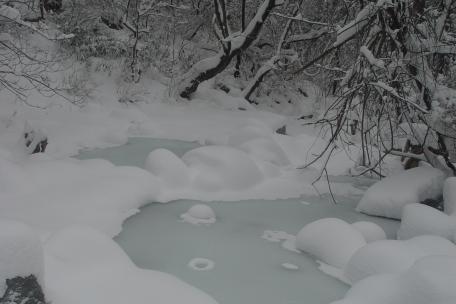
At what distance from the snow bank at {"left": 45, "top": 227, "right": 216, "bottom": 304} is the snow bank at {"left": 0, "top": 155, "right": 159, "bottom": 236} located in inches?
37.5

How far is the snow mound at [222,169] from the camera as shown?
6.72 metres

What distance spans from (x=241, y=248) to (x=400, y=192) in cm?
252

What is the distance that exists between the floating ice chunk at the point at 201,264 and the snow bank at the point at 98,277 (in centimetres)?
56

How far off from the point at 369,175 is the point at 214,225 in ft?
12.7

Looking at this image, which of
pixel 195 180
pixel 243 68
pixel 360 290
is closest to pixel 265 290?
pixel 360 290

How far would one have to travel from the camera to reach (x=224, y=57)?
12.2 meters

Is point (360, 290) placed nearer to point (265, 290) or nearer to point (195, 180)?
point (265, 290)

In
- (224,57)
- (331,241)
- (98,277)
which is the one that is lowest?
(331,241)

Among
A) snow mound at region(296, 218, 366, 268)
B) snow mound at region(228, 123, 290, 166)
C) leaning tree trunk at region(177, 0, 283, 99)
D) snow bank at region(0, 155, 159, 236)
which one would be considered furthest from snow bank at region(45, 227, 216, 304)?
leaning tree trunk at region(177, 0, 283, 99)

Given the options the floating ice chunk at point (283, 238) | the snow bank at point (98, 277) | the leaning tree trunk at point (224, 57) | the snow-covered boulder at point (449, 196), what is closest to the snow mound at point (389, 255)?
the floating ice chunk at point (283, 238)

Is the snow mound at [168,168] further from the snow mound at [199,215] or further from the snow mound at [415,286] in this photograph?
the snow mound at [415,286]

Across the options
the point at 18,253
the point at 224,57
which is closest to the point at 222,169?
the point at 18,253

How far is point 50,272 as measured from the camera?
3.40m

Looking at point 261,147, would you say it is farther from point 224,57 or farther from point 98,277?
point 98,277
